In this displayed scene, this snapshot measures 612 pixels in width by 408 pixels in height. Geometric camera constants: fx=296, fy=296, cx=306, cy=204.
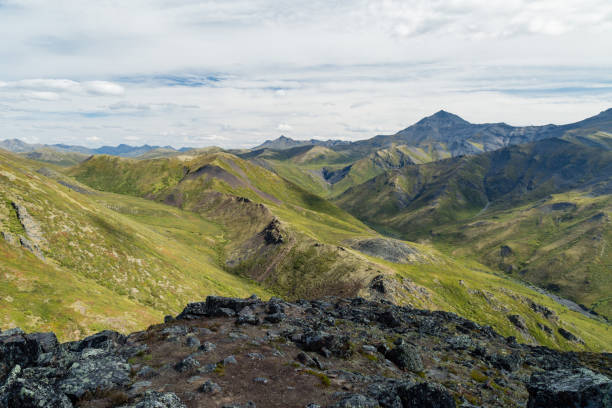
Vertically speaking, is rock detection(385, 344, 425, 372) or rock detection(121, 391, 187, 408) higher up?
rock detection(121, 391, 187, 408)

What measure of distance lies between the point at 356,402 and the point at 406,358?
13.4 metres

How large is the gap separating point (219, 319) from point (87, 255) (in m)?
57.1

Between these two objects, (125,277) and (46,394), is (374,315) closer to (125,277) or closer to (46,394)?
(46,394)

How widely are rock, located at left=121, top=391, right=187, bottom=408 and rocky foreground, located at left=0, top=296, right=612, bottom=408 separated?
65 millimetres

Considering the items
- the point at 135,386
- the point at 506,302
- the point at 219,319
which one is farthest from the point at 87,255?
the point at 506,302

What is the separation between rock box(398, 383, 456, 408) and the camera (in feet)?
63.0

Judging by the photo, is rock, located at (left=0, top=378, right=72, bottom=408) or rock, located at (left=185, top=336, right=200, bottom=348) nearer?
rock, located at (left=0, top=378, right=72, bottom=408)

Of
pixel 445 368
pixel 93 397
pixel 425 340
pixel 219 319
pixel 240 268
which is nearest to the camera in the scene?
pixel 93 397

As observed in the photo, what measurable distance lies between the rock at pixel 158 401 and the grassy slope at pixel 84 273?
127 ft

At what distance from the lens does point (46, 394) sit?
1617cm

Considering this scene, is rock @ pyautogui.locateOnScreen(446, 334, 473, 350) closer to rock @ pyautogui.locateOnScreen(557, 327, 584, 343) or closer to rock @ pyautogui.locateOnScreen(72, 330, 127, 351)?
rock @ pyautogui.locateOnScreen(72, 330, 127, 351)

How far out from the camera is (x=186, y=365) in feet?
74.1

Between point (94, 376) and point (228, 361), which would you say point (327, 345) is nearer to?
point (228, 361)

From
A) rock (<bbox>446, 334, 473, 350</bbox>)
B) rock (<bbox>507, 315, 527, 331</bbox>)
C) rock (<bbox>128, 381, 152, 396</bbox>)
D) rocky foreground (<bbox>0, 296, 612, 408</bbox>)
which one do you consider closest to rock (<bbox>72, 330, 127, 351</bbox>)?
rocky foreground (<bbox>0, 296, 612, 408</bbox>)
